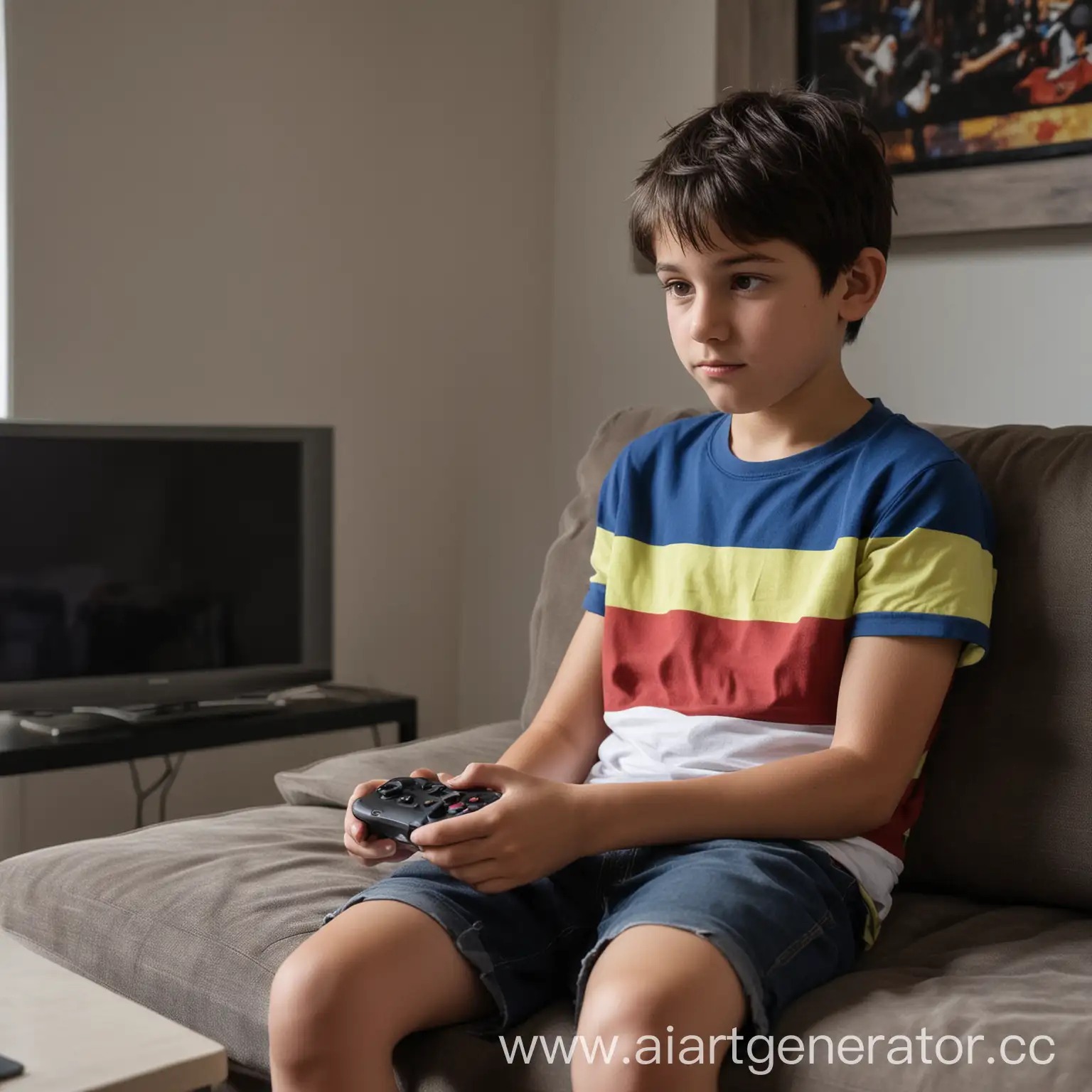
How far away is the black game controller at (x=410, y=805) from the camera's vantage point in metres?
1.04

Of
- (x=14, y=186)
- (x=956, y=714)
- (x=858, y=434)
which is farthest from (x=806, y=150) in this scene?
(x=14, y=186)

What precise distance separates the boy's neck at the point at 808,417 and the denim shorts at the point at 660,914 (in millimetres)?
393

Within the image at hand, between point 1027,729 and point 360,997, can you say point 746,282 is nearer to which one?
point 1027,729

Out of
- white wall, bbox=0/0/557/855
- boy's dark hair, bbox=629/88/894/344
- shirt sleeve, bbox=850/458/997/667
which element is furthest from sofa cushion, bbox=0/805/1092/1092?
white wall, bbox=0/0/557/855

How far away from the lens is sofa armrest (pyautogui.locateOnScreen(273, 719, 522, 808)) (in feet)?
5.24

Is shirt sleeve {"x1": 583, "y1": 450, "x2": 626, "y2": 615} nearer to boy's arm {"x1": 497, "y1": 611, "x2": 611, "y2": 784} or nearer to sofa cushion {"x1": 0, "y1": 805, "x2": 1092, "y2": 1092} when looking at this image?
boy's arm {"x1": 497, "y1": 611, "x2": 611, "y2": 784}

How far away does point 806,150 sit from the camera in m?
1.24

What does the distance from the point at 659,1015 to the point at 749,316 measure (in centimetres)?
63

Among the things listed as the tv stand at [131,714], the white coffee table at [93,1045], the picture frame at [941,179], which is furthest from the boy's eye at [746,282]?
the tv stand at [131,714]

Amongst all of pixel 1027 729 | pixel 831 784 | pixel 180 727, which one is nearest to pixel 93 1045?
pixel 831 784

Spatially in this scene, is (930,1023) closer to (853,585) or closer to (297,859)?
(853,585)

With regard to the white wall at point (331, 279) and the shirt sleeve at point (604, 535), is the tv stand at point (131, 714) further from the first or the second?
the shirt sleeve at point (604, 535)

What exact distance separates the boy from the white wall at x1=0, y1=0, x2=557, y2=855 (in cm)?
121

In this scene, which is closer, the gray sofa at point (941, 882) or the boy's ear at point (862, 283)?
the gray sofa at point (941, 882)
